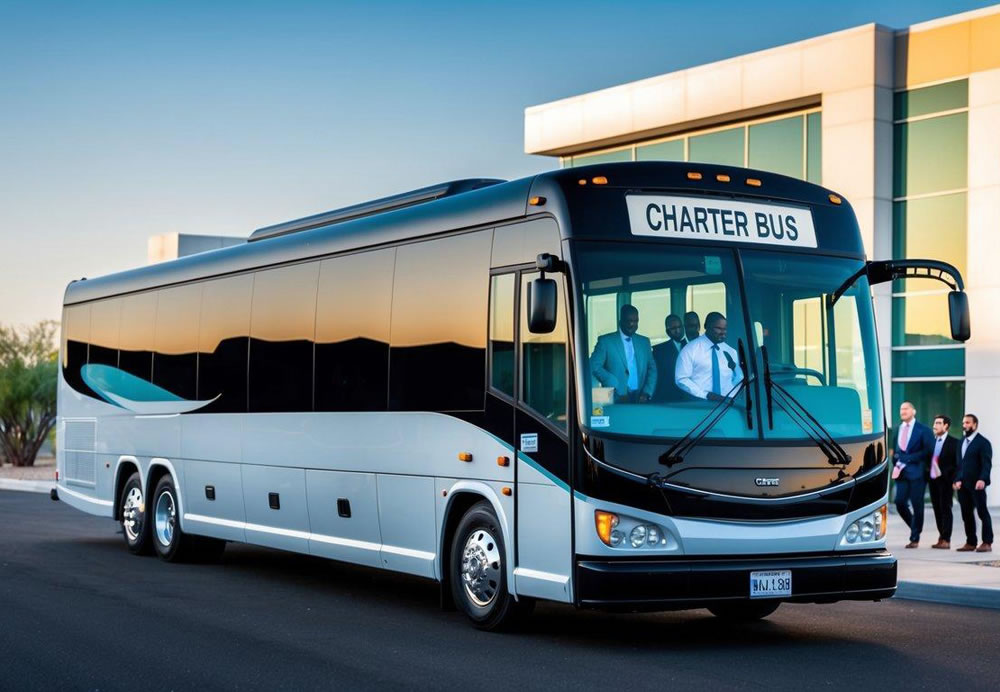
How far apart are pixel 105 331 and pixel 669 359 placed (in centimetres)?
1068

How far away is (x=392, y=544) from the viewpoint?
39.0ft

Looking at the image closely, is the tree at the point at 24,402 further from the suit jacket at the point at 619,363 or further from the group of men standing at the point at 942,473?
the suit jacket at the point at 619,363

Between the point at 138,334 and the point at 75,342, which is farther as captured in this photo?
the point at 75,342

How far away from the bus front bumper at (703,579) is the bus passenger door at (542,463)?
287 mm

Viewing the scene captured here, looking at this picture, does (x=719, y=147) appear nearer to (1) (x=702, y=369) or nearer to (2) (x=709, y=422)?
(1) (x=702, y=369)

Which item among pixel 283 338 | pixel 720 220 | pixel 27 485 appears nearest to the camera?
pixel 720 220

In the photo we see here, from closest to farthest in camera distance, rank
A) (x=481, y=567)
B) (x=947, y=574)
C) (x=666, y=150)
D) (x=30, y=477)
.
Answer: (x=481, y=567) < (x=947, y=574) < (x=666, y=150) < (x=30, y=477)

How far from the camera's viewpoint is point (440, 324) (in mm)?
11438

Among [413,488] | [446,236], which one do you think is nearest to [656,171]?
[446,236]

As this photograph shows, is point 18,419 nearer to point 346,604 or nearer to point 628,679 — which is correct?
point 346,604

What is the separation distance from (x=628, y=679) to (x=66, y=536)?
523 inches

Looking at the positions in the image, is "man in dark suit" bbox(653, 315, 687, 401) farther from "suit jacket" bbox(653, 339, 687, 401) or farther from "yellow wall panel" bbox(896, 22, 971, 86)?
"yellow wall panel" bbox(896, 22, 971, 86)

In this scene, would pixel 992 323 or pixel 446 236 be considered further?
pixel 992 323

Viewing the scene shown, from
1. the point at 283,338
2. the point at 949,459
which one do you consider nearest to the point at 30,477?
the point at 283,338
